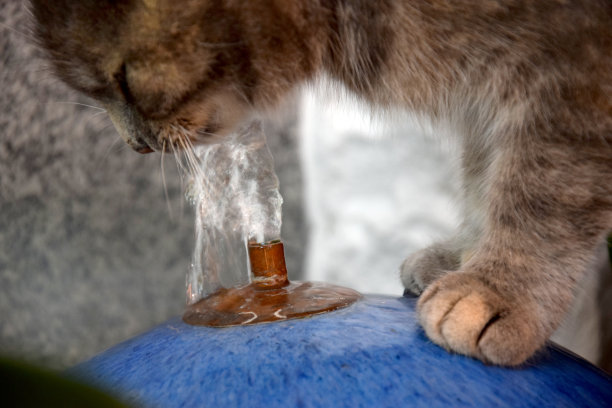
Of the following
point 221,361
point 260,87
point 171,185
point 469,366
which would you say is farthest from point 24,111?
point 469,366

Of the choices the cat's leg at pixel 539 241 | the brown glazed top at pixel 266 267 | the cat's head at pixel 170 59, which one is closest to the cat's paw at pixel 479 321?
the cat's leg at pixel 539 241

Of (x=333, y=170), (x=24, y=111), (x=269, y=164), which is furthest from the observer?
(x=333, y=170)

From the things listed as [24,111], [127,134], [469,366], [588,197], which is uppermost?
[24,111]

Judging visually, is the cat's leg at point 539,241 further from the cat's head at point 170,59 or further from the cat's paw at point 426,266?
the cat's head at point 170,59

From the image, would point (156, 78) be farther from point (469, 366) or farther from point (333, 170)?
point (333, 170)

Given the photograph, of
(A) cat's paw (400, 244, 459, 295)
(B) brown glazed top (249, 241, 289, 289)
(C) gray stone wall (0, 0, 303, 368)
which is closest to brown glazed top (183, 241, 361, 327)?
(B) brown glazed top (249, 241, 289, 289)

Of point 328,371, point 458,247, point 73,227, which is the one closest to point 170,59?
point 328,371

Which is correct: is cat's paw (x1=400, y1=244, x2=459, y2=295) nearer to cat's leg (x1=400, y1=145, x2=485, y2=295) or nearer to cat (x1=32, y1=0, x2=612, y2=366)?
cat's leg (x1=400, y1=145, x2=485, y2=295)

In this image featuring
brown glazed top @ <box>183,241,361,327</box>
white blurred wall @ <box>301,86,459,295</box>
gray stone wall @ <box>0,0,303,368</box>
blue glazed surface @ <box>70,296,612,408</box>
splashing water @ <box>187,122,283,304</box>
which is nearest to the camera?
blue glazed surface @ <box>70,296,612,408</box>
